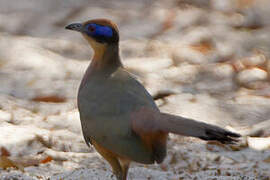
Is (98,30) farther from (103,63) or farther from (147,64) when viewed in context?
(147,64)

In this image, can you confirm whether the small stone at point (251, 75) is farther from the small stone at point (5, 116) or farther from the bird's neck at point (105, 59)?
the bird's neck at point (105, 59)

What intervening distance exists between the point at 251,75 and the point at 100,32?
2662mm

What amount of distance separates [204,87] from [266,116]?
2.46ft

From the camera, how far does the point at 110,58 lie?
11.5 feet

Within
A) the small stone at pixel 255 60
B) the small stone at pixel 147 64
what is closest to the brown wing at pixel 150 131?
the small stone at pixel 147 64

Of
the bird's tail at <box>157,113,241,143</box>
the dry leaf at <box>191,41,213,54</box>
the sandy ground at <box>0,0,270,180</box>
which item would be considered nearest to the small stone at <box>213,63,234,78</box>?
the sandy ground at <box>0,0,270,180</box>

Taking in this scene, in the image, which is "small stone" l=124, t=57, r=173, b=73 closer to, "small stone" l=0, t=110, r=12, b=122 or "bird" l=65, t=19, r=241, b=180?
"small stone" l=0, t=110, r=12, b=122

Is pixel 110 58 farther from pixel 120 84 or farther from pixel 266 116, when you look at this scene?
pixel 266 116

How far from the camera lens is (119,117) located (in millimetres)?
3176

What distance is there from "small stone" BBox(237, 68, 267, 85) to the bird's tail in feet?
9.07

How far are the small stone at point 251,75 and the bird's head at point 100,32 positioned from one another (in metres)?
2.46

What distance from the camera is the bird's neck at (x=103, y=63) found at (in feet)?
11.3

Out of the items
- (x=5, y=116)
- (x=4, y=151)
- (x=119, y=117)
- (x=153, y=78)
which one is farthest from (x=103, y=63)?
(x=153, y=78)

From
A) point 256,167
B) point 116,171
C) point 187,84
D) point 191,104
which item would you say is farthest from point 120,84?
point 187,84
